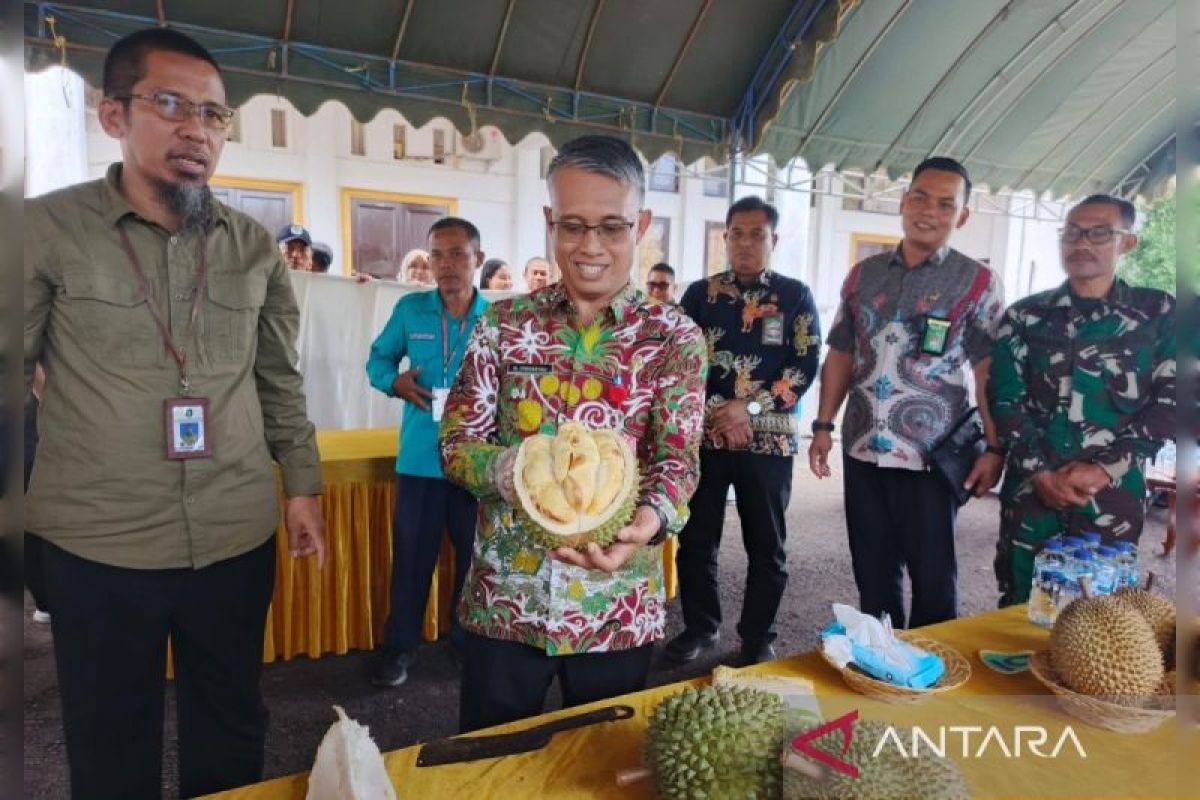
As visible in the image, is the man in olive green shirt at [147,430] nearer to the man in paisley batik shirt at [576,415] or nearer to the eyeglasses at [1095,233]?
the man in paisley batik shirt at [576,415]

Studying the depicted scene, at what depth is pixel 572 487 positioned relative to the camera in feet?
4.08

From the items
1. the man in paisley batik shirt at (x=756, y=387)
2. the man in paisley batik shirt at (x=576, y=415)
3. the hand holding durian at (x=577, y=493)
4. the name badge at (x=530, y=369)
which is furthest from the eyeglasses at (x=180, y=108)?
the man in paisley batik shirt at (x=756, y=387)

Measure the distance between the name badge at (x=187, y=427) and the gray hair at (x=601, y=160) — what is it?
101 centimetres

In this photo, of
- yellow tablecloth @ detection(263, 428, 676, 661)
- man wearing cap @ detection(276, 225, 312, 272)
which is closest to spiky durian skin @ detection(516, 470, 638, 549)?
yellow tablecloth @ detection(263, 428, 676, 661)

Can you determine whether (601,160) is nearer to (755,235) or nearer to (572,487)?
(572,487)

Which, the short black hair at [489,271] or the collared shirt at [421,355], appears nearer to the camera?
the collared shirt at [421,355]

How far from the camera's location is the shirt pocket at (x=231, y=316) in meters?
1.77

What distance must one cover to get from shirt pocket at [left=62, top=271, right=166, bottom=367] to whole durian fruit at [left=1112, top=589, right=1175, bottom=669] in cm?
215

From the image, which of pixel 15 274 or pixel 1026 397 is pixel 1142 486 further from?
pixel 15 274

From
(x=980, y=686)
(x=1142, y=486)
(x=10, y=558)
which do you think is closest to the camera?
(x=10, y=558)

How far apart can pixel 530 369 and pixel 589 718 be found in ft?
2.28

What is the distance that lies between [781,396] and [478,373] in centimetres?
212

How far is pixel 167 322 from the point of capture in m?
1.71

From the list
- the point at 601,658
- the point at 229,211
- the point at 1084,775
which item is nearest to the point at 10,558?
the point at 601,658
